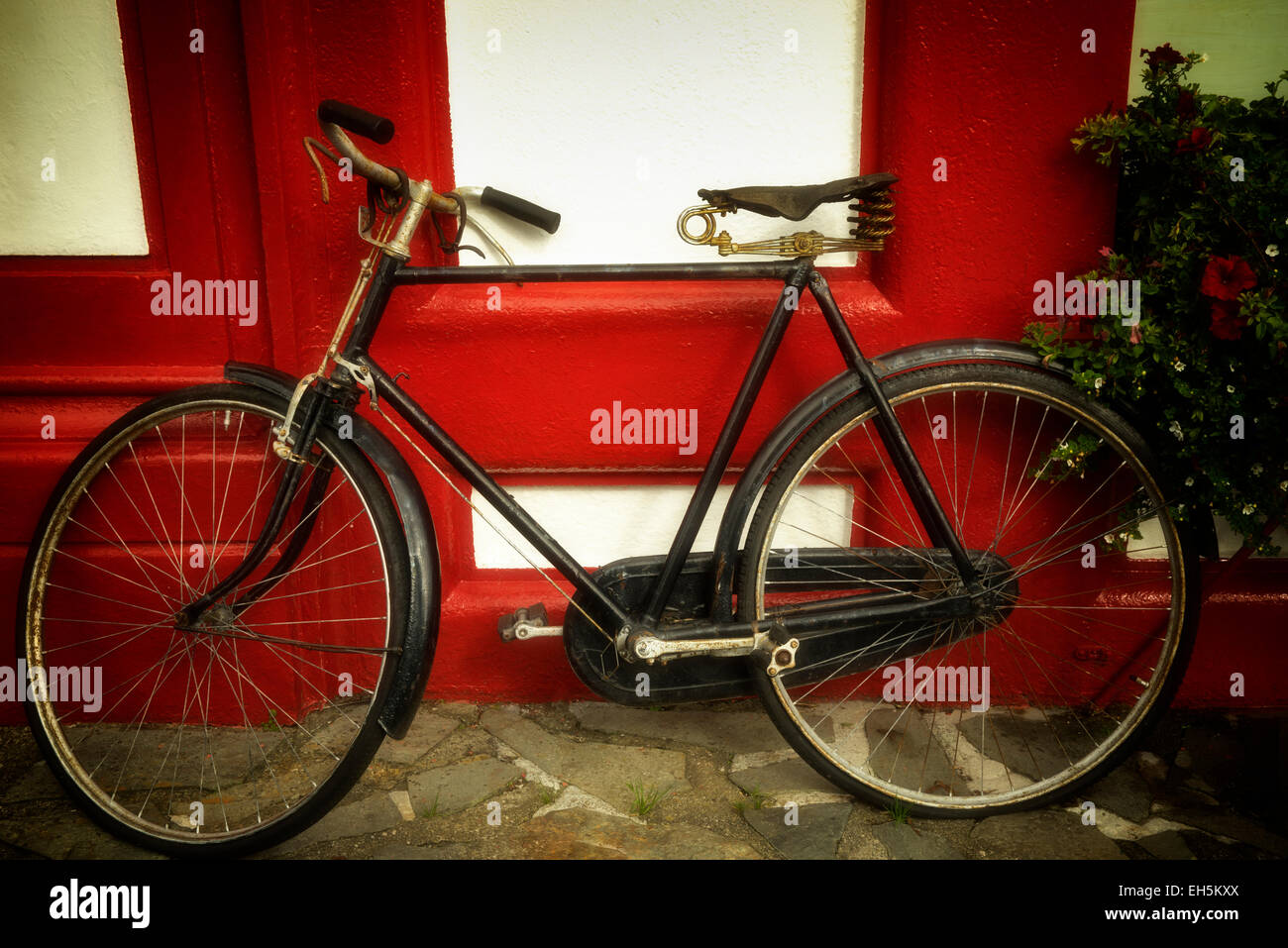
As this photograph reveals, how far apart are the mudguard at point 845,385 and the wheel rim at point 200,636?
117cm

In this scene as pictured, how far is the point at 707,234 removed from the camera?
2.23 metres

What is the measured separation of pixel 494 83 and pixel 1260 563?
2.83 meters

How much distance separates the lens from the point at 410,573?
2.13 meters

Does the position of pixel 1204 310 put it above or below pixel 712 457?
above

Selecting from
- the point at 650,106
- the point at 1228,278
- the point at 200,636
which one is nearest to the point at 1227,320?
the point at 1228,278

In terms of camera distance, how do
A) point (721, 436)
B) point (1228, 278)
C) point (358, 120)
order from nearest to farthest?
point (358, 120) → point (1228, 278) → point (721, 436)

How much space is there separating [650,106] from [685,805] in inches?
80.2

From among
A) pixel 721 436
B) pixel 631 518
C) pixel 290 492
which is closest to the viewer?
pixel 290 492

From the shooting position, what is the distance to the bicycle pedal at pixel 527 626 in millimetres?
2318

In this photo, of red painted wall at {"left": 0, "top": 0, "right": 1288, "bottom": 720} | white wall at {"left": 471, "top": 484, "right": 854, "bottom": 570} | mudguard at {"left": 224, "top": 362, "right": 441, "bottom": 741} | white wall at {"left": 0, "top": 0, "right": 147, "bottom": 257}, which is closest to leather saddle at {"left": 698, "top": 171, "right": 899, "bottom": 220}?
red painted wall at {"left": 0, "top": 0, "right": 1288, "bottom": 720}

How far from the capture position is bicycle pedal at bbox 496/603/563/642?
2.32 meters

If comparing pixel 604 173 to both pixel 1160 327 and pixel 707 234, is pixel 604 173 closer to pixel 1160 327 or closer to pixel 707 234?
pixel 707 234

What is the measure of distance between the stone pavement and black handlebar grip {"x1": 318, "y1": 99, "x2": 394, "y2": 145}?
1.75 m

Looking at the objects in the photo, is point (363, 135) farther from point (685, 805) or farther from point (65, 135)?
point (685, 805)
